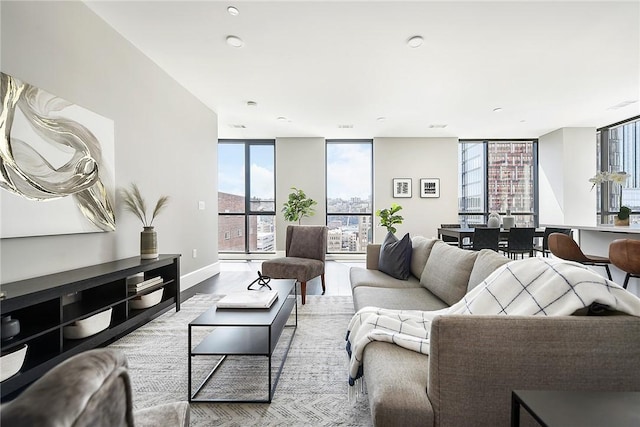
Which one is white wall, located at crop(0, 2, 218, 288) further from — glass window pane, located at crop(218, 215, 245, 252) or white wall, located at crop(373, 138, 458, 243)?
white wall, located at crop(373, 138, 458, 243)

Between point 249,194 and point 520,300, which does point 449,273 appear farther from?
point 249,194

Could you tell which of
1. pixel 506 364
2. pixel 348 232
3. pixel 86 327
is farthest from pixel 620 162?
pixel 86 327

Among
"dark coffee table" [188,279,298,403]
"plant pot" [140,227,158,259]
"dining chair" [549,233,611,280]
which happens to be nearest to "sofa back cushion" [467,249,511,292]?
"dark coffee table" [188,279,298,403]

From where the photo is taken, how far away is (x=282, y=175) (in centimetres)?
663

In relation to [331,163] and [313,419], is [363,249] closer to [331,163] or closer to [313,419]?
[331,163]

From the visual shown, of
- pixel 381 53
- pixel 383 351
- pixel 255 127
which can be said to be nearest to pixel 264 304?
pixel 383 351

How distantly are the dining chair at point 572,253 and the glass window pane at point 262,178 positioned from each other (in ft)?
17.0

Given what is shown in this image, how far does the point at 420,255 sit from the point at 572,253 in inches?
80.8

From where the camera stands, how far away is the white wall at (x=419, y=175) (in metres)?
6.64

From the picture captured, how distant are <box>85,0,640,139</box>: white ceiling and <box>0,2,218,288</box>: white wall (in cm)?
24

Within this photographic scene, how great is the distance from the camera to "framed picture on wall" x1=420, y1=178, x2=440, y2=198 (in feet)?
21.7

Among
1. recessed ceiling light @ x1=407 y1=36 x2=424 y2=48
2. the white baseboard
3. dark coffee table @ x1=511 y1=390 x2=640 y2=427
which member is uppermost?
recessed ceiling light @ x1=407 y1=36 x2=424 y2=48

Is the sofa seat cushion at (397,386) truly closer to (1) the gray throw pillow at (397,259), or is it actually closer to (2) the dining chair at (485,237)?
(1) the gray throw pillow at (397,259)

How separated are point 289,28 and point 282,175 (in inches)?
159
